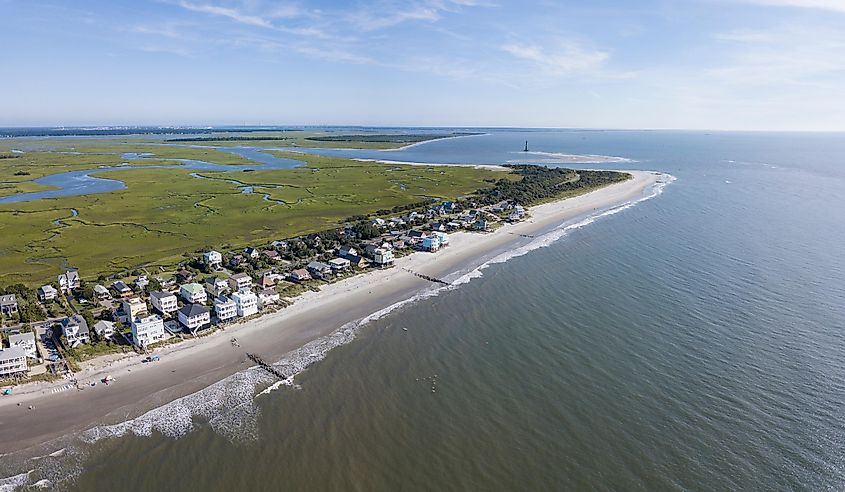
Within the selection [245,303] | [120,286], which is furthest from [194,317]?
[120,286]

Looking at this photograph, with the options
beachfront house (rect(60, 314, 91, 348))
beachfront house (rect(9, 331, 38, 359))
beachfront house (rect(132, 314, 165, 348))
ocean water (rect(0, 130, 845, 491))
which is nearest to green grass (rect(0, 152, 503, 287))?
beachfront house (rect(60, 314, 91, 348))

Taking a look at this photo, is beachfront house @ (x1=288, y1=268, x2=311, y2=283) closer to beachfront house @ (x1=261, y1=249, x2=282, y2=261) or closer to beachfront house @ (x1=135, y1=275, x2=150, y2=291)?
beachfront house @ (x1=261, y1=249, x2=282, y2=261)

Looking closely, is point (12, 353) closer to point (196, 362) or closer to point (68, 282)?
point (196, 362)

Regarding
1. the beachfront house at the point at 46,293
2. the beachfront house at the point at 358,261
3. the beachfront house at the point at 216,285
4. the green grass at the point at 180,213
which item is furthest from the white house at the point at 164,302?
the beachfront house at the point at 358,261

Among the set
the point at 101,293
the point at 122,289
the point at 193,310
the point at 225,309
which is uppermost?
the point at 193,310

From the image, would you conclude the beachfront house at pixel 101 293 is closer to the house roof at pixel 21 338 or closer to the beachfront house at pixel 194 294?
the beachfront house at pixel 194 294

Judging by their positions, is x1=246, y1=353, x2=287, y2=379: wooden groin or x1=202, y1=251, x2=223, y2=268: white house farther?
x1=202, y1=251, x2=223, y2=268: white house
